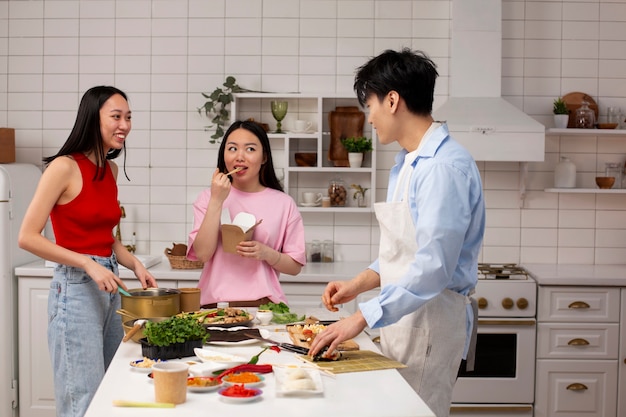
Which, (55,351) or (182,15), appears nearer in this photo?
(55,351)

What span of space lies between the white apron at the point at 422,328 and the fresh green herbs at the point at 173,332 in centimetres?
56

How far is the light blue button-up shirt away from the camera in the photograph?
2107 mm

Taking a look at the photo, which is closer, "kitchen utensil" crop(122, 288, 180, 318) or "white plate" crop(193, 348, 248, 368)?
"white plate" crop(193, 348, 248, 368)

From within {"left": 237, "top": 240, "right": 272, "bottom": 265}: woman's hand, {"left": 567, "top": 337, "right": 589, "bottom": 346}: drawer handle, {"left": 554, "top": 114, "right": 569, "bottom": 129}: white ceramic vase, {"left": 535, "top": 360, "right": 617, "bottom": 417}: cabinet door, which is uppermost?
{"left": 554, "top": 114, "right": 569, "bottom": 129}: white ceramic vase

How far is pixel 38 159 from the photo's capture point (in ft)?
16.4

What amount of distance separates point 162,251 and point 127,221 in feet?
0.94

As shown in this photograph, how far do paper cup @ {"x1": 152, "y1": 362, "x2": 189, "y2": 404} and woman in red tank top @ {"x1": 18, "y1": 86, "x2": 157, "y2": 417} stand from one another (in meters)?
0.90

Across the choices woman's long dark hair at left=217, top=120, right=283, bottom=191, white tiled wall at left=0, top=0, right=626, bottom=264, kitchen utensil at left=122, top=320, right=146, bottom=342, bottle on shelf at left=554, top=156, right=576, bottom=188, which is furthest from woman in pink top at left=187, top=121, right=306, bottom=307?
bottle on shelf at left=554, top=156, right=576, bottom=188

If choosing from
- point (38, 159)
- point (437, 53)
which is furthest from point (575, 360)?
point (38, 159)

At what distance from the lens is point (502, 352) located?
4426 mm

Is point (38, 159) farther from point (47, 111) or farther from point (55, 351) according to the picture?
point (55, 351)

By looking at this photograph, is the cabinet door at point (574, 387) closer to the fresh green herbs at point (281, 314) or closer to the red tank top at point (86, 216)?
the fresh green herbs at point (281, 314)

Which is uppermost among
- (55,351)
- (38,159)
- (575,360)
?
(38,159)

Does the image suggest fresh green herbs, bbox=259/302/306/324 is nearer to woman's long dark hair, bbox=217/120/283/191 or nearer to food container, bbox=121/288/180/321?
food container, bbox=121/288/180/321
